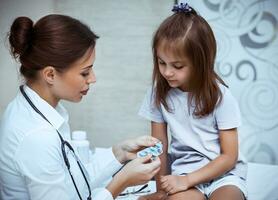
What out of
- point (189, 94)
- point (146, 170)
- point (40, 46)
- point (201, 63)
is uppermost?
point (40, 46)

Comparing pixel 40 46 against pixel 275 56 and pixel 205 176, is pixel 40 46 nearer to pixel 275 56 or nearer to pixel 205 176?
pixel 205 176

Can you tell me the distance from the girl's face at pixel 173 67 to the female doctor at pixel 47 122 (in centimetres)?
30

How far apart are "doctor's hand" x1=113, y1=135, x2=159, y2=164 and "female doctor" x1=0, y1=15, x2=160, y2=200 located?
0.15 meters

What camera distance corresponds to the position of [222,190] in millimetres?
1581

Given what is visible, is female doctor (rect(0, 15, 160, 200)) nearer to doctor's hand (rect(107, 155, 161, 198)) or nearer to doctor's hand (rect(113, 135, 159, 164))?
doctor's hand (rect(107, 155, 161, 198))

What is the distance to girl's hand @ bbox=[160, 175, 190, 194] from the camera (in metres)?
1.59

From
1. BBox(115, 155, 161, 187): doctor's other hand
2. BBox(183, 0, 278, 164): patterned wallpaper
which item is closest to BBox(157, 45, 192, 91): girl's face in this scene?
BBox(115, 155, 161, 187): doctor's other hand

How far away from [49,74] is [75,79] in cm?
10

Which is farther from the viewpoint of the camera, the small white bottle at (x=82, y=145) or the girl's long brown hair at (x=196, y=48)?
the small white bottle at (x=82, y=145)

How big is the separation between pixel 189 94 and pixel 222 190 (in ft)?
1.35

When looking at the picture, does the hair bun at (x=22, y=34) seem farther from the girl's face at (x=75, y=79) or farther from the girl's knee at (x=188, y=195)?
the girl's knee at (x=188, y=195)

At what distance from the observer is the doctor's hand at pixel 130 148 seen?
1590mm

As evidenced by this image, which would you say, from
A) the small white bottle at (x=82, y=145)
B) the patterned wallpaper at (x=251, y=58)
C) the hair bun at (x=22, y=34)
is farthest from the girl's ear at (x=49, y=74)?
the patterned wallpaper at (x=251, y=58)

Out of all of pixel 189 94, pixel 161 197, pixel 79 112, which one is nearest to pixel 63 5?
pixel 79 112
